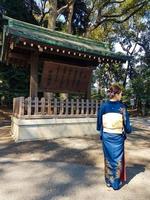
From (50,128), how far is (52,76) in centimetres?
200

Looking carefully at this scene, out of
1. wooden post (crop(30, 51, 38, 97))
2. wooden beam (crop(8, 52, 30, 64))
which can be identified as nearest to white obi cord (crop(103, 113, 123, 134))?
wooden post (crop(30, 51, 38, 97))

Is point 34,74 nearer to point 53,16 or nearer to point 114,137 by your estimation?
point 114,137

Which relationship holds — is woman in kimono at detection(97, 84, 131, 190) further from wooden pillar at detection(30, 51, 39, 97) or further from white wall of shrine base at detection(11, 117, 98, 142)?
wooden pillar at detection(30, 51, 39, 97)

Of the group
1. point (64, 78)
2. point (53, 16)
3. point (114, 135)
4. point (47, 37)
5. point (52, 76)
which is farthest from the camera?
point (53, 16)

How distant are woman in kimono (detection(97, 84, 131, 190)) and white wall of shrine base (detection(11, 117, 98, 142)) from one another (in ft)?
17.3

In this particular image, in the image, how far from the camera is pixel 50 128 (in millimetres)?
11383

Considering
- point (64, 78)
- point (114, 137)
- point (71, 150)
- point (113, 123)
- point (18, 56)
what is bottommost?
point (71, 150)

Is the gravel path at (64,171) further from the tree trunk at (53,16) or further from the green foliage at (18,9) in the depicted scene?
the green foliage at (18,9)

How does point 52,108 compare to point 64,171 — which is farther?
point 52,108

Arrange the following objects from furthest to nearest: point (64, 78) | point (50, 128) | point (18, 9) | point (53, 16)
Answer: point (18, 9) < point (53, 16) < point (64, 78) < point (50, 128)

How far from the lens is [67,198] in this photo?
5.37m

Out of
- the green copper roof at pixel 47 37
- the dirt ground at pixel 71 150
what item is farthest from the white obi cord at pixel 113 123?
the green copper roof at pixel 47 37

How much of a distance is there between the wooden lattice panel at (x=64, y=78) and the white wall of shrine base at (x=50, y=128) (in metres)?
1.33

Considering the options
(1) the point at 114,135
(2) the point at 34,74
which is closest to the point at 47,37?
(2) the point at 34,74
